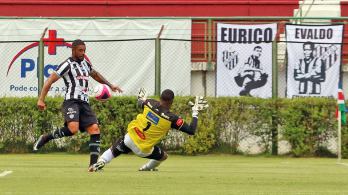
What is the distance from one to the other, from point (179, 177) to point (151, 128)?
134 centimetres

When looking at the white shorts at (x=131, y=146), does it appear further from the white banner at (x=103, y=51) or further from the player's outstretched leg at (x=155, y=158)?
the white banner at (x=103, y=51)

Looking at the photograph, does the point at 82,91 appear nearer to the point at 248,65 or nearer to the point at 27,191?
the point at 27,191

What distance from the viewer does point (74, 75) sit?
1548cm

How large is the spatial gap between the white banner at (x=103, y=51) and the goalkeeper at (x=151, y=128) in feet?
27.9

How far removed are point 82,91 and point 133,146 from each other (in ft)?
4.29

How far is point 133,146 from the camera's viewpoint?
49.2 feet

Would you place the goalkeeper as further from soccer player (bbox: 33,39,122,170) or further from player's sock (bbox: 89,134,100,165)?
soccer player (bbox: 33,39,122,170)

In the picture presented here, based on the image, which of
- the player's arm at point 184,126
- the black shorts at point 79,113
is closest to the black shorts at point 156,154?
the player's arm at point 184,126

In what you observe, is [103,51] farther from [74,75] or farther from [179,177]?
[179,177]

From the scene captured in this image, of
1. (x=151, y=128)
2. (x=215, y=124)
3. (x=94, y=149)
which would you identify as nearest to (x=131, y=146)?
(x=151, y=128)

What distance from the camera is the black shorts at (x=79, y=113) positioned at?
611 inches

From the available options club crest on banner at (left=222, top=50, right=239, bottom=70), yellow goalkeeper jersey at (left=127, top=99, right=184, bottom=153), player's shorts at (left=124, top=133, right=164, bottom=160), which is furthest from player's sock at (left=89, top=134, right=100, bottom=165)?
club crest on banner at (left=222, top=50, right=239, bottom=70)

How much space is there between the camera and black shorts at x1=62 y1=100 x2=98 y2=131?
15.5 meters

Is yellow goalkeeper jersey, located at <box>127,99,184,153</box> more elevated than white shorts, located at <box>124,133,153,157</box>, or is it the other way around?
yellow goalkeeper jersey, located at <box>127,99,184,153</box>
